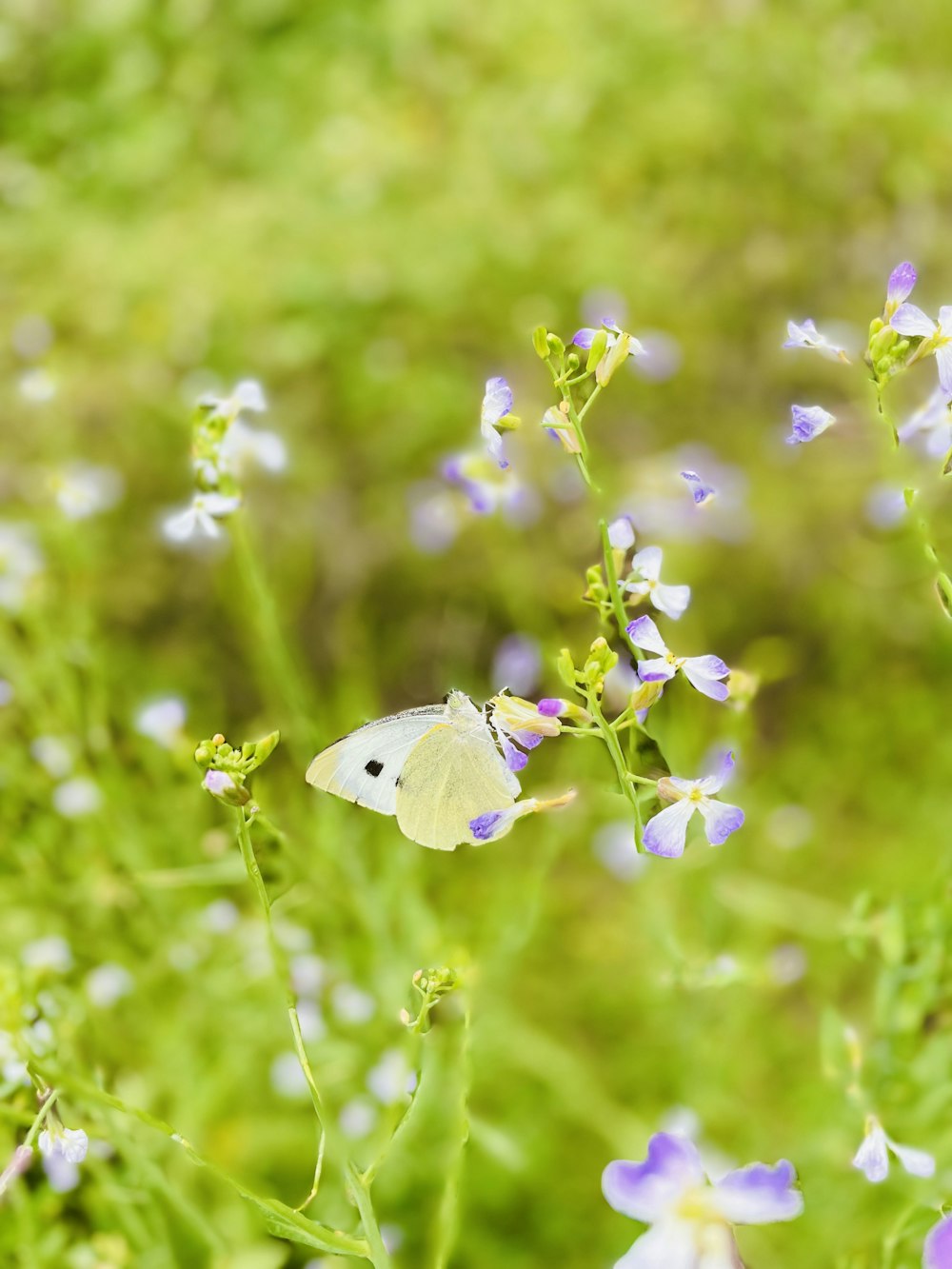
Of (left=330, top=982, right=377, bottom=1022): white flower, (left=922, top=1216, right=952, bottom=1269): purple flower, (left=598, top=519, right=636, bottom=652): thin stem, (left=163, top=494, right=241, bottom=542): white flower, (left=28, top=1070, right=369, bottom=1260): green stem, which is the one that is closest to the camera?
(left=922, top=1216, right=952, bottom=1269): purple flower

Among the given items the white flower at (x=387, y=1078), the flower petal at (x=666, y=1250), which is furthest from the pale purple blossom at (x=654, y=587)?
the white flower at (x=387, y=1078)

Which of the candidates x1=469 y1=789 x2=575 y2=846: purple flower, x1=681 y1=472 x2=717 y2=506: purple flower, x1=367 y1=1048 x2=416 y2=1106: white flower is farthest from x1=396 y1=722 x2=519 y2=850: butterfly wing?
x1=367 y1=1048 x2=416 y2=1106: white flower

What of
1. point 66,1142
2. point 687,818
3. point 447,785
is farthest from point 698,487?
point 66,1142

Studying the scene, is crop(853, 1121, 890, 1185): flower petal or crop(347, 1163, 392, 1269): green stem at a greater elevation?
crop(347, 1163, 392, 1269): green stem

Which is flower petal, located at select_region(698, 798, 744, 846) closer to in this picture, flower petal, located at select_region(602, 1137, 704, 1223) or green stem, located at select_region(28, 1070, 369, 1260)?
flower petal, located at select_region(602, 1137, 704, 1223)

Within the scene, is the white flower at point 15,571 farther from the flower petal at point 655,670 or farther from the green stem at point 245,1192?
the flower petal at point 655,670

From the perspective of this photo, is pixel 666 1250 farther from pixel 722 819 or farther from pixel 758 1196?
pixel 722 819
